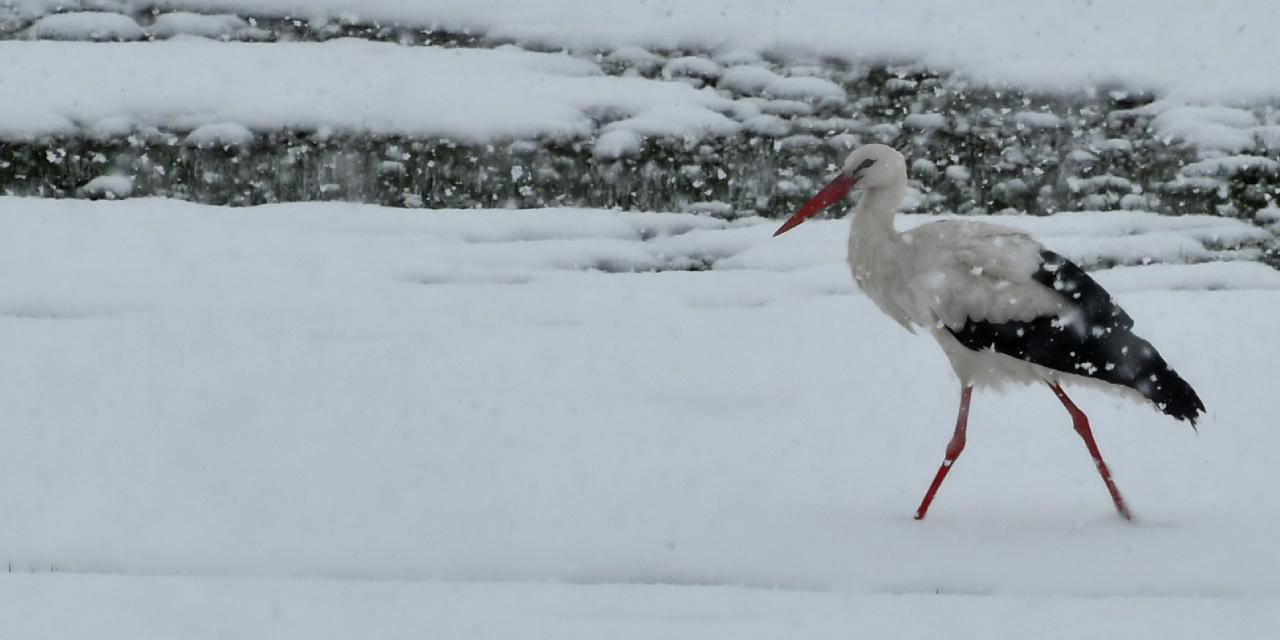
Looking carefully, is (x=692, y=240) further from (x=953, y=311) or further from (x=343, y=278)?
(x=953, y=311)

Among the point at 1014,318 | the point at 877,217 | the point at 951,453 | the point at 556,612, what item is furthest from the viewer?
the point at 877,217

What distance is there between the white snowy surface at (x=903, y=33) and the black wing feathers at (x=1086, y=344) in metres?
6.27

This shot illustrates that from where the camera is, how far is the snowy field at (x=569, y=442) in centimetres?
433

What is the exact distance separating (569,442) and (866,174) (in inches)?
66.6

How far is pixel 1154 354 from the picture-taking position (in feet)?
16.8

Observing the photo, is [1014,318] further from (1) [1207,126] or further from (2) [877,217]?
(1) [1207,126]

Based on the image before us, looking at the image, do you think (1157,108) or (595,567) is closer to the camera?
(595,567)

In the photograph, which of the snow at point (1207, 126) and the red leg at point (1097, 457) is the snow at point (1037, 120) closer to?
the snow at point (1207, 126)

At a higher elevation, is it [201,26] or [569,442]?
[201,26]

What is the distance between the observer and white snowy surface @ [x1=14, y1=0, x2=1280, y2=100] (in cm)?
1112

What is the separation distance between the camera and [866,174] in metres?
5.66

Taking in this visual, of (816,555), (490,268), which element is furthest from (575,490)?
(490,268)

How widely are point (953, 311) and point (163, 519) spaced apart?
2.98 meters

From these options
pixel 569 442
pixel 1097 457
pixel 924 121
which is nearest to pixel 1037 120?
pixel 924 121
